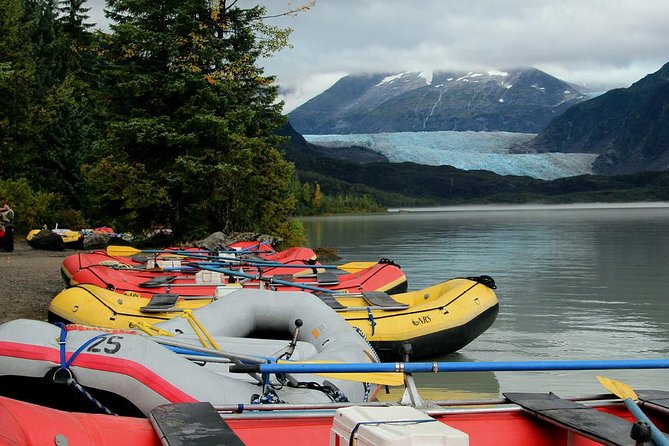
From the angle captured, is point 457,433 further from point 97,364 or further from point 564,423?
point 97,364

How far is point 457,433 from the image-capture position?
2846 mm

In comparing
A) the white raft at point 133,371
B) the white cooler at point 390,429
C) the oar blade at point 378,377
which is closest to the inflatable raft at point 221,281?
the white raft at point 133,371

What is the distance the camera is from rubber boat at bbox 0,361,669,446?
9.34ft

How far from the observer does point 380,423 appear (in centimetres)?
292

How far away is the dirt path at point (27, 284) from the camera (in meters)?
10.6

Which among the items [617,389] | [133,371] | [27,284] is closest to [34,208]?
[27,284]

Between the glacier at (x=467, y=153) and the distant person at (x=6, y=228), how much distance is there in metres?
88.4

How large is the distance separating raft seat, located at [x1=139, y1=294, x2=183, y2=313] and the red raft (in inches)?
199

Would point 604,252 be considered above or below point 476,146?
below

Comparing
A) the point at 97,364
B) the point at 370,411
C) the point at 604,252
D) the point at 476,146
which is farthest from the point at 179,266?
the point at 476,146

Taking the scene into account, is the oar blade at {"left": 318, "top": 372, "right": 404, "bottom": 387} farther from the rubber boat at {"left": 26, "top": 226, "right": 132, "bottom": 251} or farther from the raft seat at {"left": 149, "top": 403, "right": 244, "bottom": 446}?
the rubber boat at {"left": 26, "top": 226, "right": 132, "bottom": 251}

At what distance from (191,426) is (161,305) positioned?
18.7 feet

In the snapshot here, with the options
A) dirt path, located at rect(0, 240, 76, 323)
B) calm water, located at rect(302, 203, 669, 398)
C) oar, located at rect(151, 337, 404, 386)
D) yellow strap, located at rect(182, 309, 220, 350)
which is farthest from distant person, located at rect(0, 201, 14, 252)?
oar, located at rect(151, 337, 404, 386)

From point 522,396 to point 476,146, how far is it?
4640 inches
